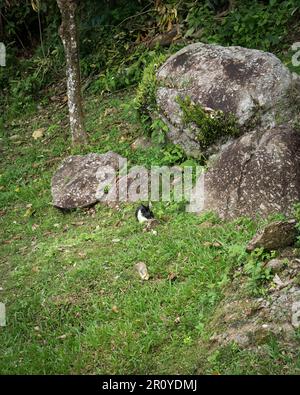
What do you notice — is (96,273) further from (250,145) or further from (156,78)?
(156,78)

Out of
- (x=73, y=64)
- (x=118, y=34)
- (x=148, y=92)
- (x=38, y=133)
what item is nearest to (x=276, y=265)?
(x=148, y=92)

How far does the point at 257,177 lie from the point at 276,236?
48.4 inches

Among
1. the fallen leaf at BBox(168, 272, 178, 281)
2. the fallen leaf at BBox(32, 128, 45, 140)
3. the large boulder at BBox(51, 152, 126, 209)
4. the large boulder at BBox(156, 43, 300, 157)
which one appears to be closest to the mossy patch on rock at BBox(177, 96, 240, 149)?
the large boulder at BBox(156, 43, 300, 157)

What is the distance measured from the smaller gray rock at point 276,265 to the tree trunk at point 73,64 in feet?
16.6

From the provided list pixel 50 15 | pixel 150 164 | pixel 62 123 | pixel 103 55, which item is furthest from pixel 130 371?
pixel 50 15

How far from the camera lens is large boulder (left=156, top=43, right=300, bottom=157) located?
821 cm

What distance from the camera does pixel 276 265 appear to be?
5.91 metres

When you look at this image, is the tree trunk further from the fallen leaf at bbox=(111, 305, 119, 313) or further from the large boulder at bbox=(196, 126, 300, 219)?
the fallen leaf at bbox=(111, 305, 119, 313)

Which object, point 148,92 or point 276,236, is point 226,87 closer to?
point 148,92

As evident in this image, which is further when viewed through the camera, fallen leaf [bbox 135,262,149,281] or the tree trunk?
the tree trunk

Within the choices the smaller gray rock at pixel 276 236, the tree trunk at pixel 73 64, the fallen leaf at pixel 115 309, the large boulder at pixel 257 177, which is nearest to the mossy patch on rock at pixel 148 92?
the tree trunk at pixel 73 64

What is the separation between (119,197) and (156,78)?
7.22 feet

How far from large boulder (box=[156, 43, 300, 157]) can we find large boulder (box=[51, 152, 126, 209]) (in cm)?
109

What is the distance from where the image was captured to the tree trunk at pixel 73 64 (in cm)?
950
